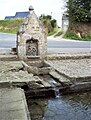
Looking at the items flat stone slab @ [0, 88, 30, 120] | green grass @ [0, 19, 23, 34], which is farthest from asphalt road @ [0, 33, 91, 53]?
green grass @ [0, 19, 23, 34]

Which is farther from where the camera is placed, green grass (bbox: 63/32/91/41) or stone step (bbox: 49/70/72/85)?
green grass (bbox: 63/32/91/41)

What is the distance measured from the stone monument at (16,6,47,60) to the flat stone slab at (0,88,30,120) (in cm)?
763

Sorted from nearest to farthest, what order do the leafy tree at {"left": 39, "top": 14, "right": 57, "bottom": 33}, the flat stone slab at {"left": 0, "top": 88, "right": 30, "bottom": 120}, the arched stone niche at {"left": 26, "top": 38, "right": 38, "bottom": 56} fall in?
1. the flat stone slab at {"left": 0, "top": 88, "right": 30, "bottom": 120}
2. the arched stone niche at {"left": 26, "top": 38, "right": 38, "bottom": 56}
3. the leafy tree at {"left": 39, "top": 14, "right": 57, "bottom": 33}

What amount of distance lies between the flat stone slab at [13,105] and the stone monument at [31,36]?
7.63 m

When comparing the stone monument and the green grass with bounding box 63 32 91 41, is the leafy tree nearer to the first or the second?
the green grass with bounding box 63 32 91 41

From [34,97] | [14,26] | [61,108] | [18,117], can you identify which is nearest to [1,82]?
[34,97]

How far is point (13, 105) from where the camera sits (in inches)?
287

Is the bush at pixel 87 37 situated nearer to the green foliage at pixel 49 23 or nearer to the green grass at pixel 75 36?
the green grass at pixel 75 36

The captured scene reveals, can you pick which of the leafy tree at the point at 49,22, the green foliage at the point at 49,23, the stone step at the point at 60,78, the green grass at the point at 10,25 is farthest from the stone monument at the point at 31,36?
the green grass at the point at 10,25

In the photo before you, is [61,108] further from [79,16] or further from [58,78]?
[79,16]

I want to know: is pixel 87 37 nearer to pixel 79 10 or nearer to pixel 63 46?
pixel 79 10

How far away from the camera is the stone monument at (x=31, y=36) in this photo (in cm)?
1633

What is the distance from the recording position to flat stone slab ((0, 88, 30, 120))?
6.54 m

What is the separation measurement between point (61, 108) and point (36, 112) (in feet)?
2.97
